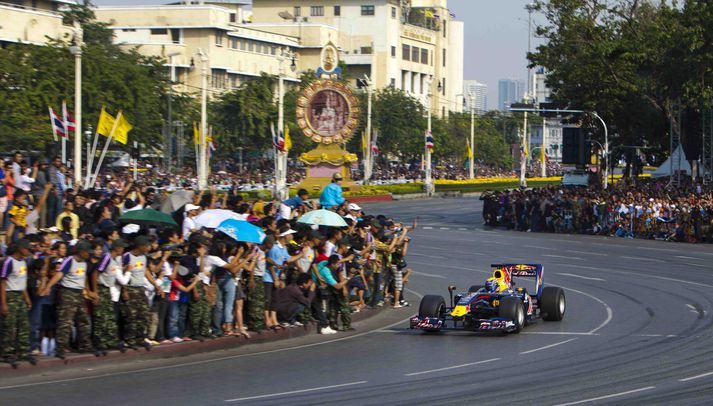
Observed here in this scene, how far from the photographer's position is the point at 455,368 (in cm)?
1716

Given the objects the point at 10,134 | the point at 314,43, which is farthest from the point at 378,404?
the point at 314,43

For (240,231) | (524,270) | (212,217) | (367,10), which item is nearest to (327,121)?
(524,270)

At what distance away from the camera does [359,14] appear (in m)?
148

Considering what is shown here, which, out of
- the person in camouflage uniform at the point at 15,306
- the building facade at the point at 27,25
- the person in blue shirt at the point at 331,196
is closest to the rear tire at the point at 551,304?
the person in blue shirt at the point at 331,196

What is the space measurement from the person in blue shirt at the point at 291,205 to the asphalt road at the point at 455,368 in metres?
3.42

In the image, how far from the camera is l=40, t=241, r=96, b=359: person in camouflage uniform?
1639cm

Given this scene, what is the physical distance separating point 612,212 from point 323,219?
92.6 ft

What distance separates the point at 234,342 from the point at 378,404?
5.83 metres

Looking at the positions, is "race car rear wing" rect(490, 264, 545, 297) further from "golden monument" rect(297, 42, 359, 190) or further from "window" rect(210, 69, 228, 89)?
"window" rect(210, 69, 228, 89)

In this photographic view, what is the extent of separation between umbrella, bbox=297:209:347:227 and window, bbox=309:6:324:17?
420 feet

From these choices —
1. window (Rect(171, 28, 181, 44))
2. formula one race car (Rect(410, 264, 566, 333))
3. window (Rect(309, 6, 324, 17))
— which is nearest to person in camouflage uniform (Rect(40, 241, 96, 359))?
formula one race car (Rect(410, 264, 566, 333))

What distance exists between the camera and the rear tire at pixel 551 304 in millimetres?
22922

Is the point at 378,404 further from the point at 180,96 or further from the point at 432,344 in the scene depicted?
the point at 180,96

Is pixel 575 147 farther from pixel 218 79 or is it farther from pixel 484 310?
pixel 218 79
